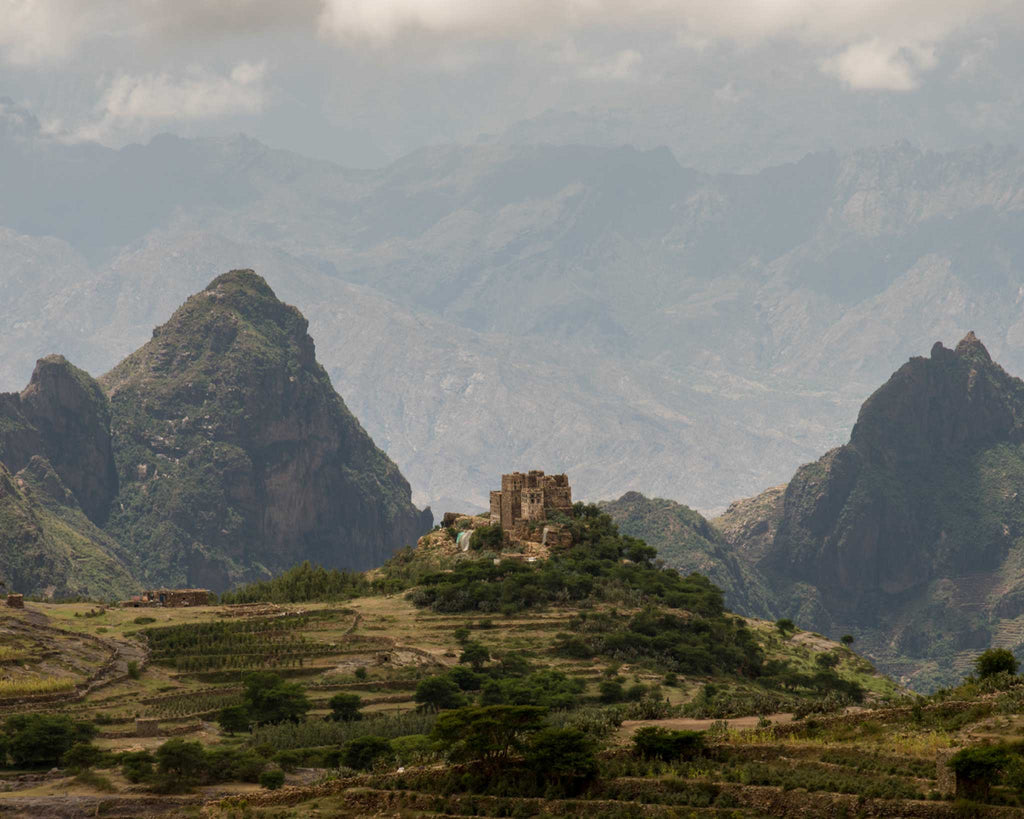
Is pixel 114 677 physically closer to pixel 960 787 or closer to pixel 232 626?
pixel 232 626

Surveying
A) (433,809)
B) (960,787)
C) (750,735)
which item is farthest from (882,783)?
(433,809)

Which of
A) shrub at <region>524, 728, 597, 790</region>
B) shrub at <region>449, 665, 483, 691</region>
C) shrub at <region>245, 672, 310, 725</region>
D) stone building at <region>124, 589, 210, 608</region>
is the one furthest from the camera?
stone building at <region>124, 589, 210, 608</region>

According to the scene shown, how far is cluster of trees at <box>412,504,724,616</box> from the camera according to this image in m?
170

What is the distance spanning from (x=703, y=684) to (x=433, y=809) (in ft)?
208

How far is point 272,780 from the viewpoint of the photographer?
10531 centimetres

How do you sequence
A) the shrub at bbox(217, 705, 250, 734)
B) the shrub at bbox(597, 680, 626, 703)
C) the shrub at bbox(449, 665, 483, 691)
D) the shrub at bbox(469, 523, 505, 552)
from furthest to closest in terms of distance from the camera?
the shrub at bbox(469, 523, 505, 552) → the shrub at bbox(597, 680, 626, 703) → the shrub at bbox(449, 665, 483, 691) → the shrub at bbox(217, 705, 250, 734)

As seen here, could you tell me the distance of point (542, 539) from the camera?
634 feet

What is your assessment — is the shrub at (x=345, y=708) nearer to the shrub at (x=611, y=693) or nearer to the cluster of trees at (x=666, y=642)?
the shrub at (x=611, y=693)

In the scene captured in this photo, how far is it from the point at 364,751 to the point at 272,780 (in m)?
6.74

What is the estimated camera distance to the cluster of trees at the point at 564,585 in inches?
6698

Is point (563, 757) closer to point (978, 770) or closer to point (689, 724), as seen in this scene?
point (689, 724)

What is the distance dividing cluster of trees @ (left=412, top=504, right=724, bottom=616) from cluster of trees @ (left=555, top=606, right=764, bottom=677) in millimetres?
5626

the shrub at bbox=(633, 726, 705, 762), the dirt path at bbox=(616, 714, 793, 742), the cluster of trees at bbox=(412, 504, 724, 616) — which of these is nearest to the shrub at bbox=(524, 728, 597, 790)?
the shrub at bbox=(633, 726, 705, 762)

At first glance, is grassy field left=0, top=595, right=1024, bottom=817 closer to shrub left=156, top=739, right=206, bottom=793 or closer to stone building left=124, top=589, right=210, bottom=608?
shrub left=156, top=739, right=206, bottom=793
